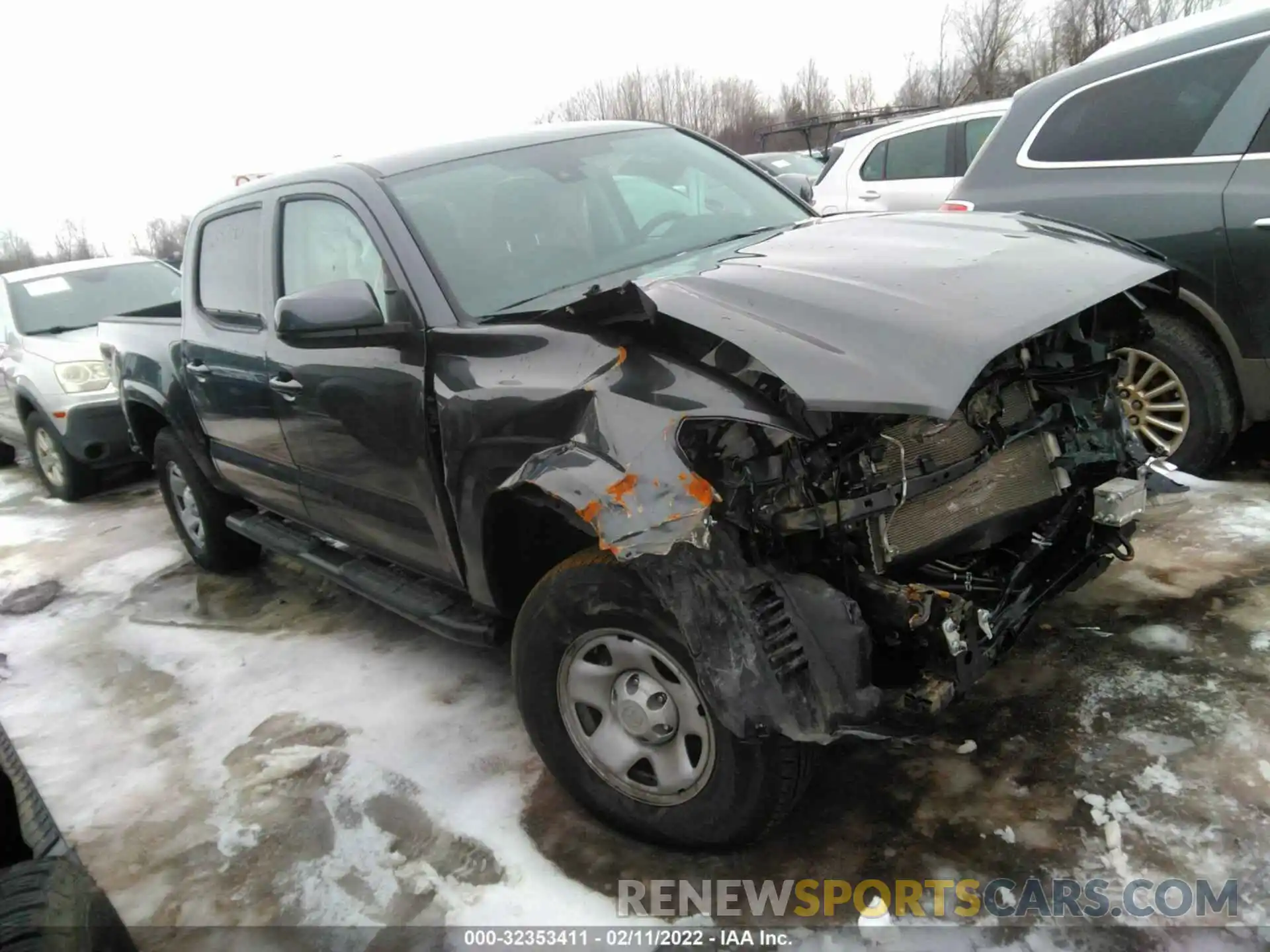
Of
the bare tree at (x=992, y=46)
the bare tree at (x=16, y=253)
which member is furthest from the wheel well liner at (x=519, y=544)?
the bare tree at (x=16, y=253)

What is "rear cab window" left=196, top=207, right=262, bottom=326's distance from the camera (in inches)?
149

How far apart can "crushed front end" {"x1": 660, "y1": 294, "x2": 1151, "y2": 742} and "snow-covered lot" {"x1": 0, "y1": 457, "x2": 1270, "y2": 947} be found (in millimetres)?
523

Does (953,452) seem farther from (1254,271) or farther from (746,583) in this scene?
(1254,271)

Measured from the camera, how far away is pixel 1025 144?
4.52m

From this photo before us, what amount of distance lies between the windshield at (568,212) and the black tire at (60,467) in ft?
17.2

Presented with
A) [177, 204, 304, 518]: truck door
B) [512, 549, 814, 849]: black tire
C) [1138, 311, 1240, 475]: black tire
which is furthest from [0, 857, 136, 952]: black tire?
[1138, 311, 1240, 475]: black tire

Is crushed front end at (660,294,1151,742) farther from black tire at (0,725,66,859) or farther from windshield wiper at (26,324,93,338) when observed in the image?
windshield wiper at (26,324,93,338)

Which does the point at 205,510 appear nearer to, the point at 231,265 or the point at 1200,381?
the point at 231,265

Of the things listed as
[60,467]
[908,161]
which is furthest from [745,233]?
[60,467]

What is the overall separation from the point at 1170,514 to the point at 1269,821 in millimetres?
1941

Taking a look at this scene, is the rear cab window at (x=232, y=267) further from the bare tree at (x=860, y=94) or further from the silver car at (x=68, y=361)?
the bare tree at (x=860, y=94)

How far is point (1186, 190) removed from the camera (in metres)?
3.92

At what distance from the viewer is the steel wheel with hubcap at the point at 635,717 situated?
227cm

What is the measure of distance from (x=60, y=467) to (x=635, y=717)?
6479 mm
